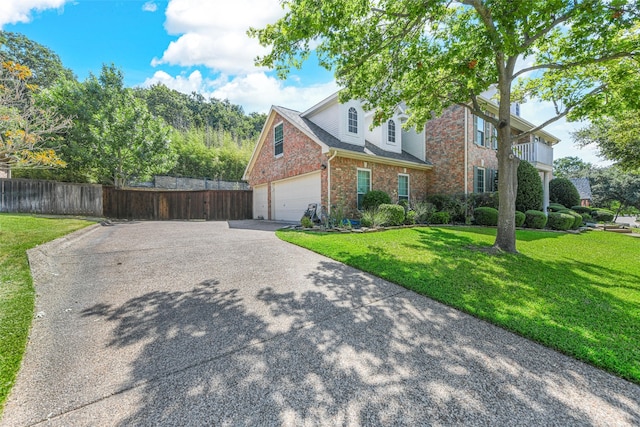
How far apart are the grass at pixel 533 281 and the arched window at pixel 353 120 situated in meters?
6.37

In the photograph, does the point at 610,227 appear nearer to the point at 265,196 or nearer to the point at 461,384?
the point at 461,384

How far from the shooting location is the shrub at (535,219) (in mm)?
10906

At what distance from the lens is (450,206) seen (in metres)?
12.0

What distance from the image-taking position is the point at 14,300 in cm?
308

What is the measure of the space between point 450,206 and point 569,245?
4629mm

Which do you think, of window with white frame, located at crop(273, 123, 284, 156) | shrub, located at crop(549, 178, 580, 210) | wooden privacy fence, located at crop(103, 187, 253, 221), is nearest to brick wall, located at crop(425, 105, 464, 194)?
window with white frame, located at crop(273, 123, 284, 156)

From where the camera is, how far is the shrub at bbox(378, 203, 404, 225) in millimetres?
9744

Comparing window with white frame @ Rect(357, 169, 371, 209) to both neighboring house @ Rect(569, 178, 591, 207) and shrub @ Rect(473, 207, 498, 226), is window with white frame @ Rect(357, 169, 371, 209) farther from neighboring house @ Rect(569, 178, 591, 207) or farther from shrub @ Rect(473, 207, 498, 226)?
neighboring house @ Rect(569, 178, 591, 207)

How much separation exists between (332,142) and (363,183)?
2283mm

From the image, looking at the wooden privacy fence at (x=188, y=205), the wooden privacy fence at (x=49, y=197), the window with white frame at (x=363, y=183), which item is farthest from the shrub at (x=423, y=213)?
the wooden privacy fence at (x=49, y=197)

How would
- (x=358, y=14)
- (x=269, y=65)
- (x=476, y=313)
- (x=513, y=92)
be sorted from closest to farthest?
(x=476, y=313) → (x=358, y=14) → (x=269, y=65) → (x=513, y=92)

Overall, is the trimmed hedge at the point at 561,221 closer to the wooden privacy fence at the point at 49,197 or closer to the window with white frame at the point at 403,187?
the window with white frame at the point at 403,187

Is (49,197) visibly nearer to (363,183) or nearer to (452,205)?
(363,183)

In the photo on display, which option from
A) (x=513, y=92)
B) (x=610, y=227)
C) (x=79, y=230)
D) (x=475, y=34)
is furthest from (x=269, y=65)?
(x=610, y=227)
